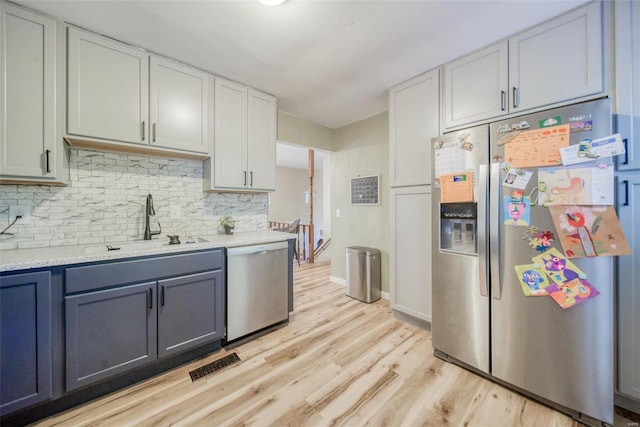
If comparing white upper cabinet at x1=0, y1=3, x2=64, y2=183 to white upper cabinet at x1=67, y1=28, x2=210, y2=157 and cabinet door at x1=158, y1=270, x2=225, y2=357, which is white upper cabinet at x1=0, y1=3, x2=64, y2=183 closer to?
white upper cabinet at x1=67, y1=28, x2=210, y2=157

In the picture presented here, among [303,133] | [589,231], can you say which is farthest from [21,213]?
[589,231]

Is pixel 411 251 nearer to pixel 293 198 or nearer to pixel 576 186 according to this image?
pixel 576 186

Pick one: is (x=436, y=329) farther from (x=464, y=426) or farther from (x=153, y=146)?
(x=153, y=146)

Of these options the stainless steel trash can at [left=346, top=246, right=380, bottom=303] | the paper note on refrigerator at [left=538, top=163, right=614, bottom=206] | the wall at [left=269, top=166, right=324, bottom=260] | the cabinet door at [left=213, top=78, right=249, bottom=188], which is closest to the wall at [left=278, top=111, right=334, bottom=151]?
the cabinet door at [left=213, top=78, right=249, bottom=188]

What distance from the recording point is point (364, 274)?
310 cm

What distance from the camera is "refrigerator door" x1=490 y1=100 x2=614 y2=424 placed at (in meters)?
1.30

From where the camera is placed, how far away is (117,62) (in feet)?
5.90

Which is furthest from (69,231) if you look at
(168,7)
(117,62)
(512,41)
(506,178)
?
(512,41)

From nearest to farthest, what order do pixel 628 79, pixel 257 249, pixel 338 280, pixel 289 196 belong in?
pixel 628 79
pixel 257 249
pixel 338 280
pixel 289 196

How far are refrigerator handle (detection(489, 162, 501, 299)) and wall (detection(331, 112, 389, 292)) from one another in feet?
5.13

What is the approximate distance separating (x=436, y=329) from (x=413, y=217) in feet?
3.32

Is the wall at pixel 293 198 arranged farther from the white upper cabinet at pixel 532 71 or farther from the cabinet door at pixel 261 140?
the white upper cabinet at pixel 532 71

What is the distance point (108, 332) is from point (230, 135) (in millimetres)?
1835

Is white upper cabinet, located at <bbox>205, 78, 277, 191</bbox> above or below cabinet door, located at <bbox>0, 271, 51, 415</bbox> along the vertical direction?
above
